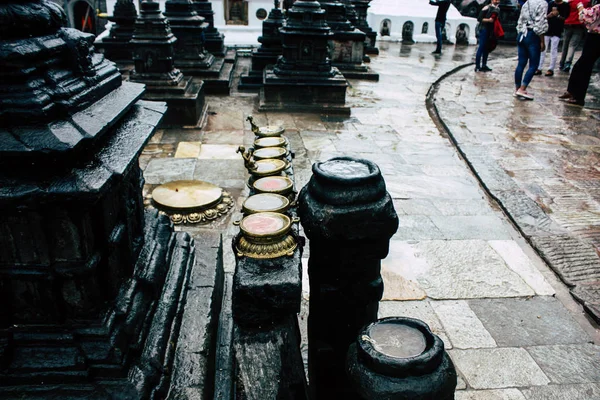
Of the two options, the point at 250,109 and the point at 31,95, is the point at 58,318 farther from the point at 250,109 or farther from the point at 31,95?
the point at 250,109

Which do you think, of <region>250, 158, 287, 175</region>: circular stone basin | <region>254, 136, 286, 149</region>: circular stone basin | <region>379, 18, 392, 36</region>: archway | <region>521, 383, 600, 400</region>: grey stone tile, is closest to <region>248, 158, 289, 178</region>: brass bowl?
<region>250, 158, 287, 175</region>: circular stone basin

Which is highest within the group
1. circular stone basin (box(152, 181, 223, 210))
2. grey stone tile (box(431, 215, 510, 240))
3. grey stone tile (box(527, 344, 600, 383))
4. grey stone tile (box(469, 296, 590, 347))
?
circular stone basin (box(152, 181, 223, 210))

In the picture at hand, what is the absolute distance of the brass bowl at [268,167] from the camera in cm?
303

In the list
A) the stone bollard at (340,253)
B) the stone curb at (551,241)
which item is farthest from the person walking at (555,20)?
the stone bollard at (340,253)

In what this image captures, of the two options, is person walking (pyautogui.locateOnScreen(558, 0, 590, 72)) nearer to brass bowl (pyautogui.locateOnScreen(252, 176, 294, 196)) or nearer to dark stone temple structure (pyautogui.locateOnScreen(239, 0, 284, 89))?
dark stone temple structure (pyautogui.locateOnScreen(239, 0, 284, 89))

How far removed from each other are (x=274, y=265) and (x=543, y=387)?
1.75m

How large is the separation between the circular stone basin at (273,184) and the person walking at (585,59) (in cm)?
791

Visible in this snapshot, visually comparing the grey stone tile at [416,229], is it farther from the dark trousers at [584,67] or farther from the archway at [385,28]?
the archway at [385,28]

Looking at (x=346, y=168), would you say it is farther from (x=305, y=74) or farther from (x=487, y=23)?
(x=487, y=23)

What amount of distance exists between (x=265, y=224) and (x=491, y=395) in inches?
62.1

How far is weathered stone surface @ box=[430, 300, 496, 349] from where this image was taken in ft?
10.1

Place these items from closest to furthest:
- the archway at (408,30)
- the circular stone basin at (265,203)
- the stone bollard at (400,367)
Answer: the stone bollard at (400,367), the circular stone basin at (265,203), the archway at (408,30)

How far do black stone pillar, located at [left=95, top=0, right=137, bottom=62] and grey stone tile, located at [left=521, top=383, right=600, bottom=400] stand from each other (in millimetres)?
10474

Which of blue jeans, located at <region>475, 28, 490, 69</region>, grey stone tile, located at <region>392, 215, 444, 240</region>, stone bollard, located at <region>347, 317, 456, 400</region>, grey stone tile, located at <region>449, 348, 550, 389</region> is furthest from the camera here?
blue jeans, located at <region>475, 28, 490, 69</region>
